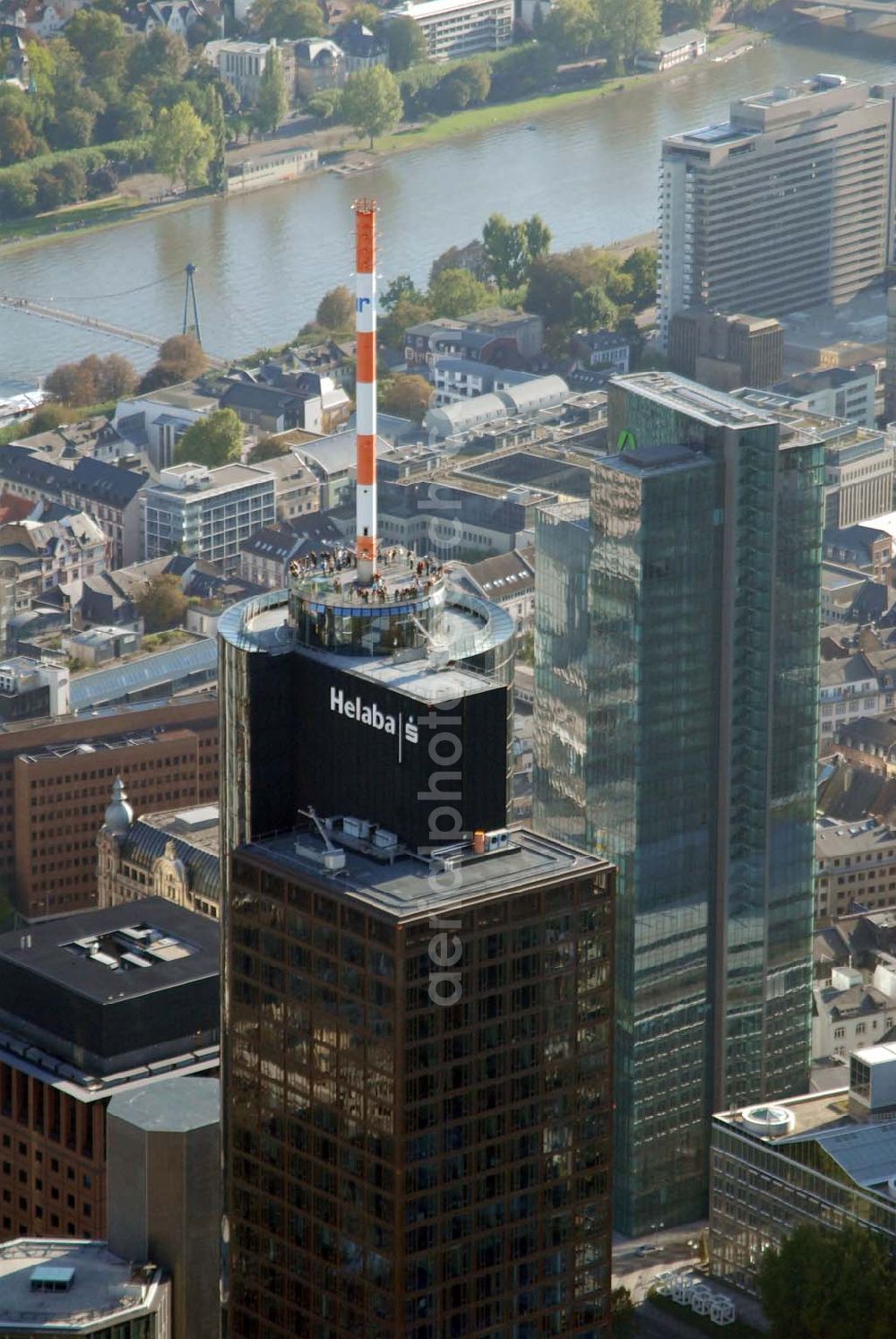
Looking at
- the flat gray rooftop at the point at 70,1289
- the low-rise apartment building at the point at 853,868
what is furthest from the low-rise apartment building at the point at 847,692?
the flat gray rooftop at the point at 70,1289

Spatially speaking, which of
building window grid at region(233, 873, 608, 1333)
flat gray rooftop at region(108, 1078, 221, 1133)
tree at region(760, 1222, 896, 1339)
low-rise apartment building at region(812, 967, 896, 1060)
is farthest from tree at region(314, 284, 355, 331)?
building window grid at region(233, 873, 608, 1333)

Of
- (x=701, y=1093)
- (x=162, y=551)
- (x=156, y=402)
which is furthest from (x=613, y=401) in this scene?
(x=156, y=402)

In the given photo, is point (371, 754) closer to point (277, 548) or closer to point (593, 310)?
point (277, 548)

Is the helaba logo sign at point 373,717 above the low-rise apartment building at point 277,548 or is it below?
above

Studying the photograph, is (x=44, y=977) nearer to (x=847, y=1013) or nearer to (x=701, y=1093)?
(x=701, y=1093)

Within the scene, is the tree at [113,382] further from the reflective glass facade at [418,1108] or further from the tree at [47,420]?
the reflective glass facade at [418,1108]
